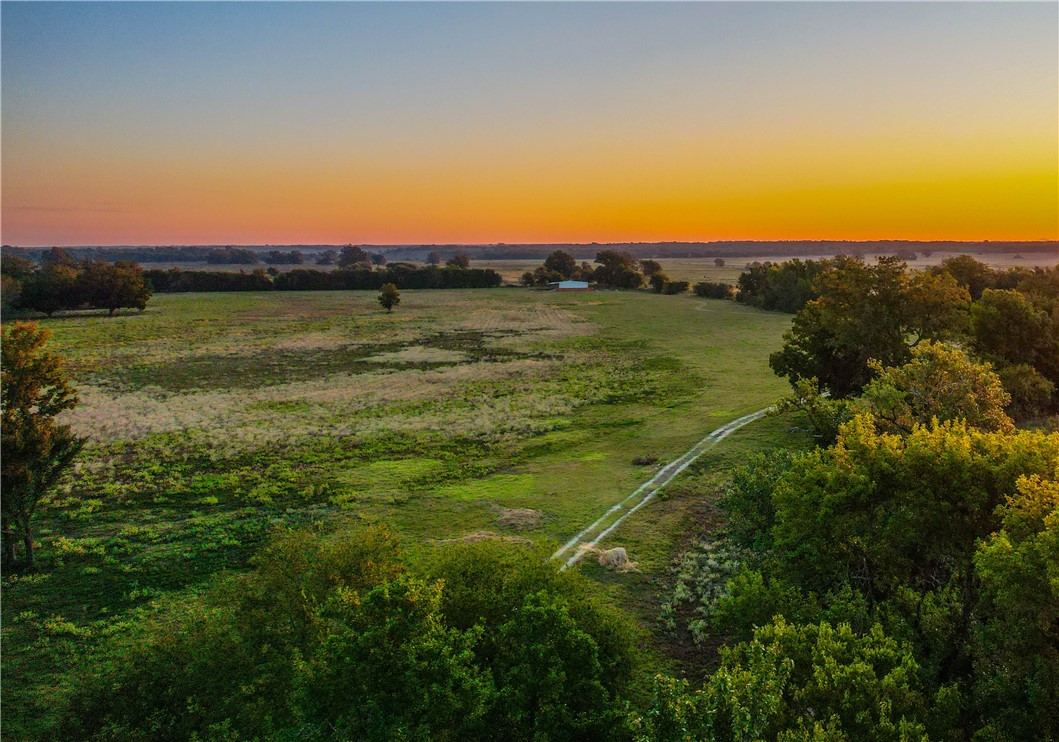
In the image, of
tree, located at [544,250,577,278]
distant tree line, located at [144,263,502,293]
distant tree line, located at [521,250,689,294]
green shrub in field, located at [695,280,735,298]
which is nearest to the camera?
green shrub in field, located at [695,280,735,298]

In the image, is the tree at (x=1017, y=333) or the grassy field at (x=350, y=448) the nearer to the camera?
the grassy field at (x=350, y=448)

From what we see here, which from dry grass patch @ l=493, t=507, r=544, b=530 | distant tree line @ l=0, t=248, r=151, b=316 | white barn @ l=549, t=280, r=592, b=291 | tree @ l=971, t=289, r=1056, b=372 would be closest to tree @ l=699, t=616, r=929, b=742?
dry grass patch @ l=493, t=507, r=544, b=530

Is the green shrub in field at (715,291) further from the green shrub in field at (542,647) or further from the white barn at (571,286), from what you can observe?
the green shrub in field at (542,647)

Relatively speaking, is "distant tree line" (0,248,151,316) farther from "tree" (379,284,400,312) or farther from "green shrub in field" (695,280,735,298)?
"green shrub in field" (695,280,735,298)

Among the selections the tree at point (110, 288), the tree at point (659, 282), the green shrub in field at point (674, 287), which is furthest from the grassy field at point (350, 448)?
the tree at point (659, 282)

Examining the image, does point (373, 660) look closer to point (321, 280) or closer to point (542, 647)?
point (542, 647)

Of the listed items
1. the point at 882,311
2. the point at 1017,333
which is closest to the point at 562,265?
the point at 1017,333

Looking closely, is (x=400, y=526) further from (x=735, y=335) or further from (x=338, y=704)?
(x=735, y=335)
